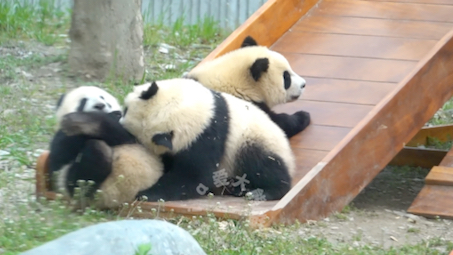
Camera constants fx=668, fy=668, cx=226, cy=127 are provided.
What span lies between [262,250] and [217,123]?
0.91m

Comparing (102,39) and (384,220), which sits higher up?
(102,39)

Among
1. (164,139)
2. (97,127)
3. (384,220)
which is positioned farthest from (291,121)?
(97,127)

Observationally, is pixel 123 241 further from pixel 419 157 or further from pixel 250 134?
pixel 419 157

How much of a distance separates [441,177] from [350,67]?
119 cm

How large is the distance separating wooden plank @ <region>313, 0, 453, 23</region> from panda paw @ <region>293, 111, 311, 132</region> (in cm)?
163

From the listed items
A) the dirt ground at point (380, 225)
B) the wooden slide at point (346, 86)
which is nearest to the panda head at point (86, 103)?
the wooden slide at point (346, 86)

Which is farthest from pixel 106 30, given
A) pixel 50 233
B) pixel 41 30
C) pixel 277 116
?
pixel 50 233

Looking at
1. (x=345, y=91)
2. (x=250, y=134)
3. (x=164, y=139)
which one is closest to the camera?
(x=164, y=139)

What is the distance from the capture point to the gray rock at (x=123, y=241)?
2.25 meters

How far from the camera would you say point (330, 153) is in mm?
4234

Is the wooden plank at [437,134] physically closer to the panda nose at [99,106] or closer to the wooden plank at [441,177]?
the wooden plank at [441,177]

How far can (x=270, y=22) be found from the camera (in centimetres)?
579

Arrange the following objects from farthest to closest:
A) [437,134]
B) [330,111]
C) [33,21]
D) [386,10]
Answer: [33,21], [437,134], [386,10], [330,111]

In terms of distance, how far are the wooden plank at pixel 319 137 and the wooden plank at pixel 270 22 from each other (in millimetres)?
1006
